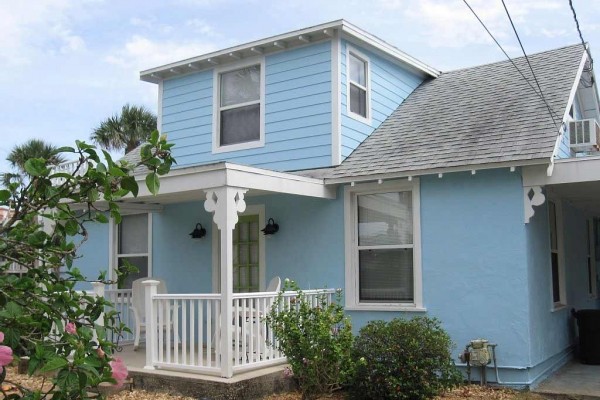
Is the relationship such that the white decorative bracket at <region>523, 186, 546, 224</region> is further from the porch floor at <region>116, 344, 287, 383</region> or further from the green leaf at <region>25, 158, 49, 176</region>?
the green leaf at <region>25, 158, 49, 176</region>

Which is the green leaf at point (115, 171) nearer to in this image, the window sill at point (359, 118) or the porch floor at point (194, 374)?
the porch floor at point (194, 374)

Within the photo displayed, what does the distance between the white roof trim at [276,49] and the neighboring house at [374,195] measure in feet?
0.12

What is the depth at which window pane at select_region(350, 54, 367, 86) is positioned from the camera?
10.5 m

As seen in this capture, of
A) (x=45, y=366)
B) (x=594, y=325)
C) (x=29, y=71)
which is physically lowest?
(x=594, y=325)

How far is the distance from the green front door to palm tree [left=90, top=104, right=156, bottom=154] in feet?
56.1

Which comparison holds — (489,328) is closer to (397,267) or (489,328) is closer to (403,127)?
(397,267)

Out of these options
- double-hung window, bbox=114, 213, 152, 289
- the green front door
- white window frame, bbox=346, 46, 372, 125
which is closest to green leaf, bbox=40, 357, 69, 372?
the green front door

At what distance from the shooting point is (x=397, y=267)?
29.8 ft

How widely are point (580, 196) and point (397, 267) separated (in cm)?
331

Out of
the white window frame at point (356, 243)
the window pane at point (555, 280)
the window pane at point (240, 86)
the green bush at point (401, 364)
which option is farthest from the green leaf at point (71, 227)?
the window pane at point (555, 280)

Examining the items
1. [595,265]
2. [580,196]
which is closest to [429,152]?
[580,196]

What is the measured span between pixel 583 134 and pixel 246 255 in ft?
18.6

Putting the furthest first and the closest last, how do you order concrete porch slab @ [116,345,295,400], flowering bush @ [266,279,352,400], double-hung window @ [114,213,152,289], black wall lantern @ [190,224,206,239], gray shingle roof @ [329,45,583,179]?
1. double-hung window @ [114,213,152,289]
2. black wall lantern @ [190,224,206,239]
3. gray shingle roof @ [329,45,583,179]
4. concrete porch slab @ [116,345,295,400]
5. flowering bush @ [266,279,352,400]

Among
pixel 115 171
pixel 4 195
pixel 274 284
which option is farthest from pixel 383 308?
pixel 4 195
